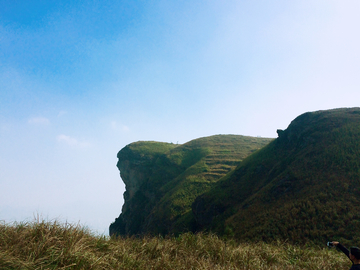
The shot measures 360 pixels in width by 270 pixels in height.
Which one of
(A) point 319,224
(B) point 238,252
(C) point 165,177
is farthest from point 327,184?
(C) point 165,177

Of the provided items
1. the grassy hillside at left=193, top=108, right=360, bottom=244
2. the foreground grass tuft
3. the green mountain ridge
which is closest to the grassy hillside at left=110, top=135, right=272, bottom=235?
the green mountain ridge

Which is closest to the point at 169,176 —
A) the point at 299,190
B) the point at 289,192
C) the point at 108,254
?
the point at 289,192

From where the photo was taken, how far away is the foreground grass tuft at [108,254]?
559 cm

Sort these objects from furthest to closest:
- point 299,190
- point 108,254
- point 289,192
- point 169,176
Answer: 1. point 169,176
2. point 289,192
3. point 299,190
4. point 108,254

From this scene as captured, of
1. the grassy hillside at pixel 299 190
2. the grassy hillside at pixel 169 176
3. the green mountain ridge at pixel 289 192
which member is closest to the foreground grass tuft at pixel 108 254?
the grassy hillside at pixel 299 190

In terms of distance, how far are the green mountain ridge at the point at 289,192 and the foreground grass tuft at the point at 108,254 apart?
15316 mm

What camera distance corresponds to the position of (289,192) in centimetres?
3019

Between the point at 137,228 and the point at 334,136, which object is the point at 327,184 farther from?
the point at 137,228

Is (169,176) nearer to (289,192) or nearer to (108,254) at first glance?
(289,192)

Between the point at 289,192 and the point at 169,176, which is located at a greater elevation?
the point at 289,192

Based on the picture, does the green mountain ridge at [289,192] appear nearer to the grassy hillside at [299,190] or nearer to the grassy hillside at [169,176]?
the grassy hillside at [299,190]

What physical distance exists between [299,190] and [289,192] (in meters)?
1.40

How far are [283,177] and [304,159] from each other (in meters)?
4.98

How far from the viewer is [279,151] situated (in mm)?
46500
